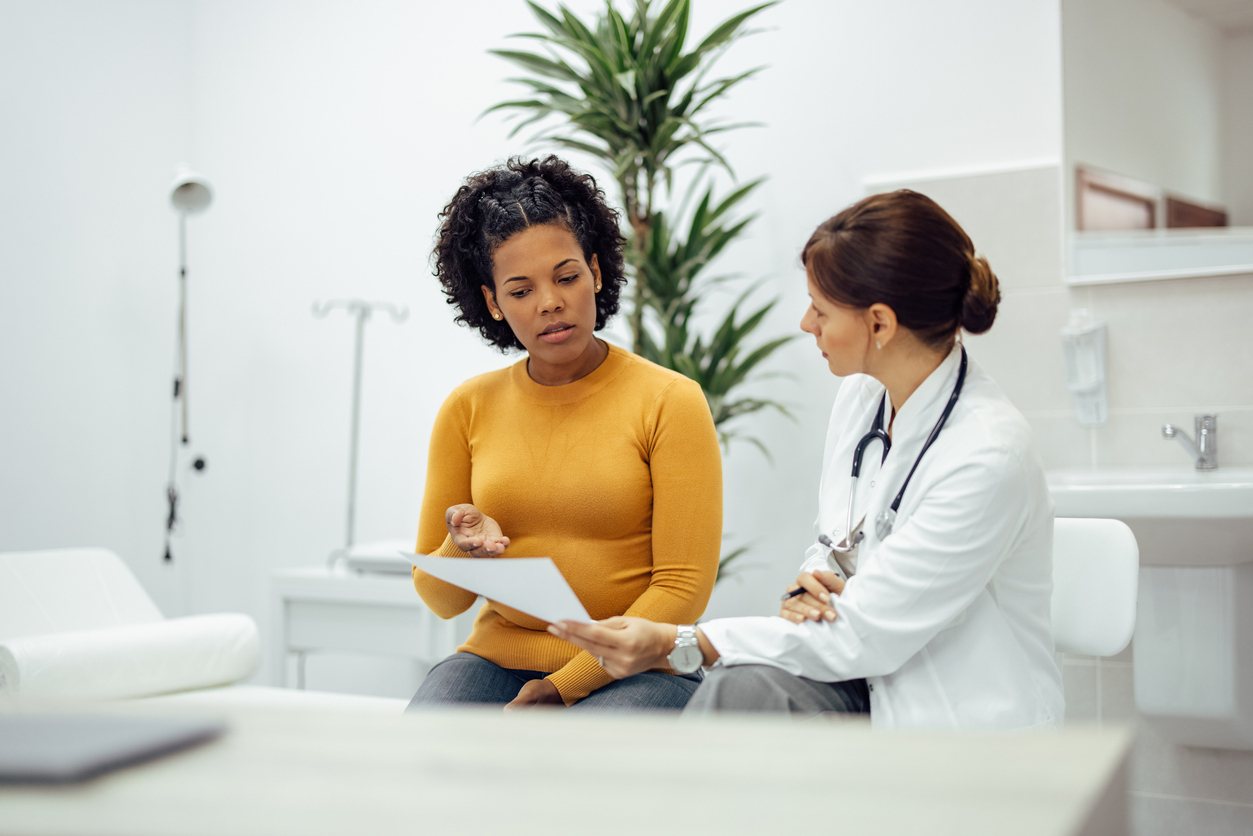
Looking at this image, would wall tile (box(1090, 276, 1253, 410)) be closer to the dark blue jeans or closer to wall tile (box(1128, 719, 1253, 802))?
wall tile (box(1128, 719, 1253, 802))

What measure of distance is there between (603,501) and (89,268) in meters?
2.62

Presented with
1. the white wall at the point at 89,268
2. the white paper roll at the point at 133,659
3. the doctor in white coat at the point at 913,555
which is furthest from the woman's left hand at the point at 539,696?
the white wall at the point at 89,268

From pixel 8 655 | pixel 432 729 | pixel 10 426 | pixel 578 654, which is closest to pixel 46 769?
pixel 432 729

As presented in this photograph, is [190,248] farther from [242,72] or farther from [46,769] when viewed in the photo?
[46,769]

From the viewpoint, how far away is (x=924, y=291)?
3.99ft

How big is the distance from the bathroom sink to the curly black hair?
0.85 m

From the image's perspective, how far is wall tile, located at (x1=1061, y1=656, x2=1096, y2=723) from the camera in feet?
7.72

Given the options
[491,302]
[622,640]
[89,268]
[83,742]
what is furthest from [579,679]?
[89,268]

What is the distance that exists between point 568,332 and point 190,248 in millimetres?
2714

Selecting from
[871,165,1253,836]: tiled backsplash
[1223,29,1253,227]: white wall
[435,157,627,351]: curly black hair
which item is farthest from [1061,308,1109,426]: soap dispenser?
[435,157,627,351]: curly black hair

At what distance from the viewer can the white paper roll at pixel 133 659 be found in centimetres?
195

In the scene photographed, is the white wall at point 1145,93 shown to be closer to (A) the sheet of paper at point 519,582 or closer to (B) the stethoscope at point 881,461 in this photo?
(B) the stethoscope at point 881,461

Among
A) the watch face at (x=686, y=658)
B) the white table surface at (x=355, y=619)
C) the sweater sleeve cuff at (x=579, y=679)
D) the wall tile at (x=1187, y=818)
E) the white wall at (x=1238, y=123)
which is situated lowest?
the wall tile at (x=1187, y=818)

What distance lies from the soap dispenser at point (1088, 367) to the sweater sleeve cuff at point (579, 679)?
1486 millimetres
